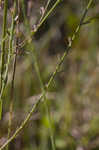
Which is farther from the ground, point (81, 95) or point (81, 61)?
point (81, 61)

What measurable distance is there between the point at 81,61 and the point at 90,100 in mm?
498

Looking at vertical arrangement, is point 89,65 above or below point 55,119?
above

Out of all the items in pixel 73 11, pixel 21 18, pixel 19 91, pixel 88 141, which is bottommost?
pixel 88 141

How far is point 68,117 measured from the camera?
2168 millimetres

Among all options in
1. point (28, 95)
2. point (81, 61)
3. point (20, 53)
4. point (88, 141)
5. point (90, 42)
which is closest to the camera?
point (20, 53)

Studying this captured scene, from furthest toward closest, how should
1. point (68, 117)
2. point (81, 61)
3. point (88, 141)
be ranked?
point (81, 61)
point (68, 117)
point (88, 141)

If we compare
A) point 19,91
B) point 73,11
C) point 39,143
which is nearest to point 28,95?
point 19,91

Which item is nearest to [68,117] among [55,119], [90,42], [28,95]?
[55,119]

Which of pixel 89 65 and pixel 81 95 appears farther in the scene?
pixel 89 65

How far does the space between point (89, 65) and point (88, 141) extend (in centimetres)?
70

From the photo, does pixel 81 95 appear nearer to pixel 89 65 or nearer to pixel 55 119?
pixel 55 119

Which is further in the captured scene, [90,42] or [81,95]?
[90,42]

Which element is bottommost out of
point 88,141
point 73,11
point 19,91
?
point 88,141

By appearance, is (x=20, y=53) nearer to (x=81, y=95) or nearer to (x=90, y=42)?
(x=81, y=95)
